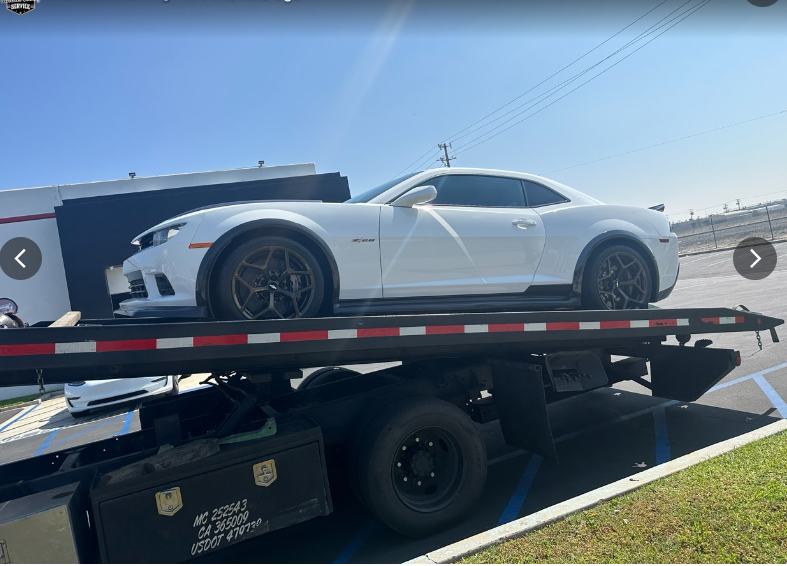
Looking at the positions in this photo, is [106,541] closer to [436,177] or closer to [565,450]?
[436,177]

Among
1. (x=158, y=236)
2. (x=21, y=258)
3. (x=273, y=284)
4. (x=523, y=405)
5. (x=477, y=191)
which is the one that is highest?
(x=21, y=258)

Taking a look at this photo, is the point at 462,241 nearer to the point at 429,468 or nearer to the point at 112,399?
the point at 429,468

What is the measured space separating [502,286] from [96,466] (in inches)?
125

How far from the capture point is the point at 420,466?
375 cm

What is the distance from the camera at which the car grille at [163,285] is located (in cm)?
338

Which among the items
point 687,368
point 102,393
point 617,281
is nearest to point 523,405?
point 617,281

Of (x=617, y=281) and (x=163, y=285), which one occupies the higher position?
(x=163, y=285)

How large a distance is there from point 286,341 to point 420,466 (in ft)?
4.50

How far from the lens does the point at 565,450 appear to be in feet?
16.5

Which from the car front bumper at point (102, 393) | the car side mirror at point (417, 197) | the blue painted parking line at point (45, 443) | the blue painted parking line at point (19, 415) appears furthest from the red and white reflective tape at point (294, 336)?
the blue painted parking line at point (19, 415)

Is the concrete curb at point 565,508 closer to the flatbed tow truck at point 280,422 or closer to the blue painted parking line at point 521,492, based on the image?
the blue painted parking line at point 521,492

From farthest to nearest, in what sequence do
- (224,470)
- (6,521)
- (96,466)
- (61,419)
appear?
(61,419) < (96,466) < (224,470) < (6,521)

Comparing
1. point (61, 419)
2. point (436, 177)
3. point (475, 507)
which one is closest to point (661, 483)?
point (475, 507)

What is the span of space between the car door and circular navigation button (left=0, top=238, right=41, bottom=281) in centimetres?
1212
